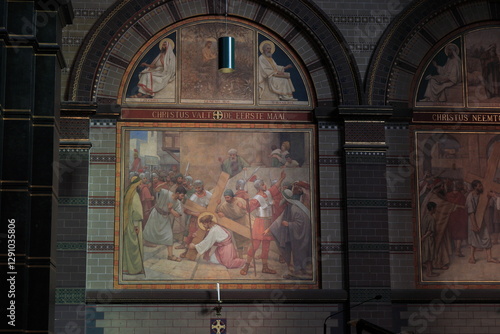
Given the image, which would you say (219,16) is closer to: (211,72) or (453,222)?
(211,72)

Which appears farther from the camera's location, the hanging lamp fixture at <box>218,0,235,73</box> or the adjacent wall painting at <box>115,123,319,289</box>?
the adjacent wall painting at <box>115,123,319,289</box>

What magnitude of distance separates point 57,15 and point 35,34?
457mm

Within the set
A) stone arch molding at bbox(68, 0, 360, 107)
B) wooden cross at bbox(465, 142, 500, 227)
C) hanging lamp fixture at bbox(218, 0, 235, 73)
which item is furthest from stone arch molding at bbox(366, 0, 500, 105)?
hanging lamp fixture at bbox(218, 0, 235, 73)

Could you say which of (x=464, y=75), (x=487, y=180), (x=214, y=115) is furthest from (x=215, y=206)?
(x=464, y=75)

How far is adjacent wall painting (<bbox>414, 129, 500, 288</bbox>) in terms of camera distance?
17734 mm

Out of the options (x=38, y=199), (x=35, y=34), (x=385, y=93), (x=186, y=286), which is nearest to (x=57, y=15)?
(x=35, y=34)

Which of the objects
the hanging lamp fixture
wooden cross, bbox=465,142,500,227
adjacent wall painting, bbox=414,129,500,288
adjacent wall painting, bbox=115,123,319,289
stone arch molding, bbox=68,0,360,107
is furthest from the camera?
wooden cross, bbox=465,142,500,227

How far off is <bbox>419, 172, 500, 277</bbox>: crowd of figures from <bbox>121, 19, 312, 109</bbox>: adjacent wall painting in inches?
121

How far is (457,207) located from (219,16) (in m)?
5.93

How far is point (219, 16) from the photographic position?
18.3 m

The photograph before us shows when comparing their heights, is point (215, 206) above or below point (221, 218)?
above

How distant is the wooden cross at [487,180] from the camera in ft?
59.2

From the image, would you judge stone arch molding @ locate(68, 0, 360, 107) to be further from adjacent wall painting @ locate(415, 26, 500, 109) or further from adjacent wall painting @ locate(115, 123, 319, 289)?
adjacent wall painting @ locate(415, 26, 500, 109)

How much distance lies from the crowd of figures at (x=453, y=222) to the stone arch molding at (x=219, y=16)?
243cm
